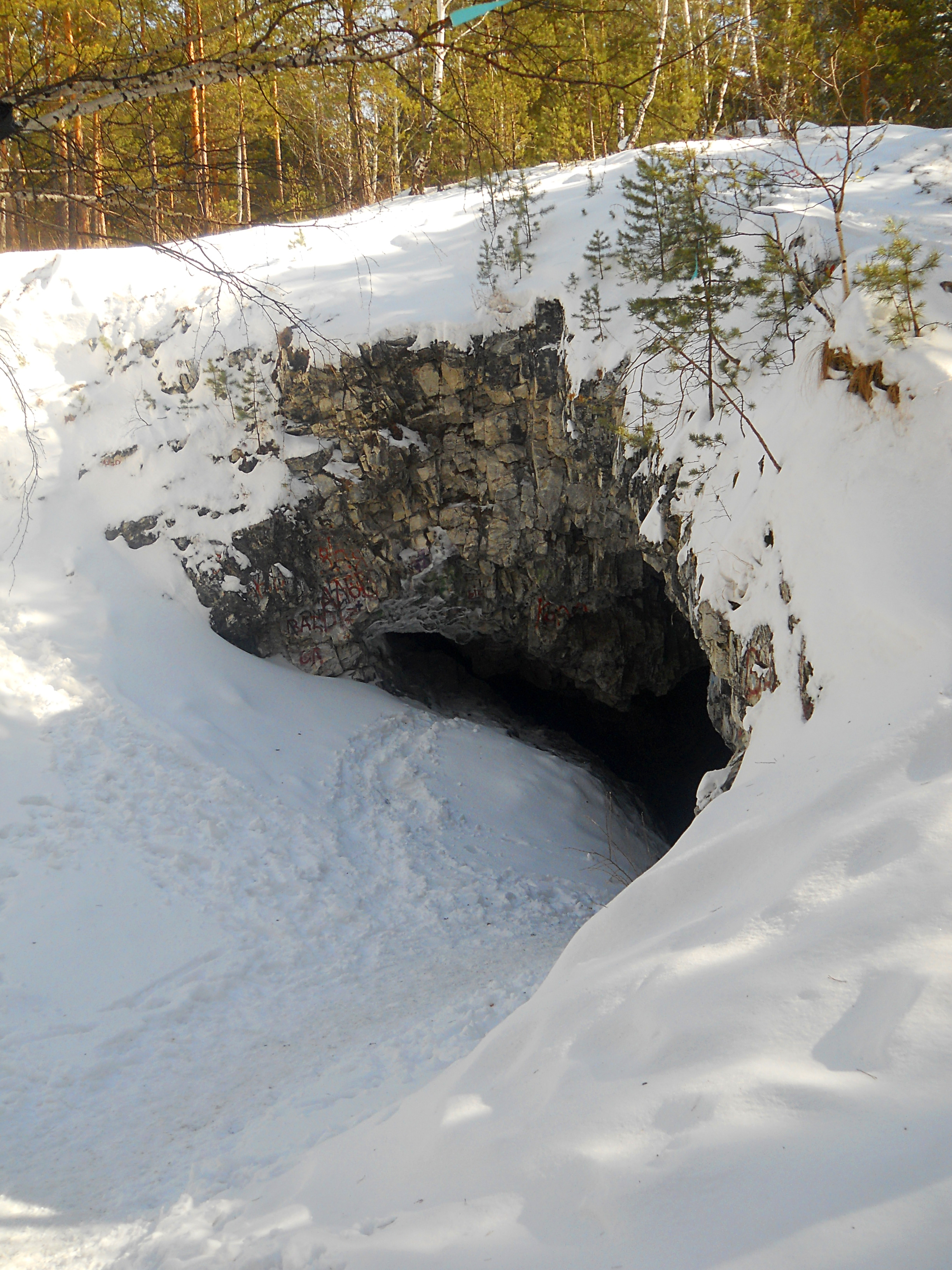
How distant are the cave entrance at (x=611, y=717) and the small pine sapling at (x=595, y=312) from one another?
201 inches

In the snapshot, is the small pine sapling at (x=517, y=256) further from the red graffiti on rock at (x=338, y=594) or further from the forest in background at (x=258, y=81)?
the forest in background at (x=258, y=81)

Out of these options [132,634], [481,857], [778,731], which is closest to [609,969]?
[778,731]

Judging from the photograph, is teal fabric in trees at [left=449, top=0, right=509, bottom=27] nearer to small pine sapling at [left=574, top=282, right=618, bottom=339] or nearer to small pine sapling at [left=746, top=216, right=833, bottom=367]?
small pine sapling at [left=746, top=216, right=833, bottom=367]

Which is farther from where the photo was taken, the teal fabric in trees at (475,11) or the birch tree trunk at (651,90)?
the birch tree trunk at (651,90)

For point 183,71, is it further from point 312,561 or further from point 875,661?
point 312,561

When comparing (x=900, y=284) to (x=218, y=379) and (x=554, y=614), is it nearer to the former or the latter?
(x=554, y=614)

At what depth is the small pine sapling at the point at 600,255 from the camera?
8.22 m

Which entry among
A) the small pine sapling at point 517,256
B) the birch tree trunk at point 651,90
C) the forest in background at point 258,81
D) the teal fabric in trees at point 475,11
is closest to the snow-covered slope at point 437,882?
the small pine sapling at point 517,256

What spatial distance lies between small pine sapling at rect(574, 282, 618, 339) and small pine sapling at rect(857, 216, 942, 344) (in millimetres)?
3671

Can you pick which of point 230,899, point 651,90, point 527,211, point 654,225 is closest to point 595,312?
point 654,225

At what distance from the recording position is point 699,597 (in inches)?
239

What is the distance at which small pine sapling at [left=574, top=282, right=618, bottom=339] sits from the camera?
798cm

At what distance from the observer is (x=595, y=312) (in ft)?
26.6

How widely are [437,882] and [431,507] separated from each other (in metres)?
Result: 4.63
